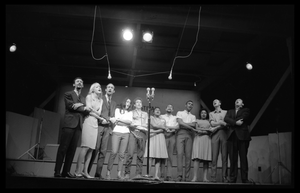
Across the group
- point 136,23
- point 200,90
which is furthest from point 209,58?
point 136,23

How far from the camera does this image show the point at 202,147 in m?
6.31

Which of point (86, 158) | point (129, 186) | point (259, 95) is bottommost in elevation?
point (129, 186)

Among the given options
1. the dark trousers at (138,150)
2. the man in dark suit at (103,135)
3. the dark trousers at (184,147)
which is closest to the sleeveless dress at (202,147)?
the dark trousers at (184,147)

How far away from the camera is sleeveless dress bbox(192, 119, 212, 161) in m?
6.25

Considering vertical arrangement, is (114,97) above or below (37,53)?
below

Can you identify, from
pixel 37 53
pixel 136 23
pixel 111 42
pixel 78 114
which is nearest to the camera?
pixel 78 114

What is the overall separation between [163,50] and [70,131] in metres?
4.95

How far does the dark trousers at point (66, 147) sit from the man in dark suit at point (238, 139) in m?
3.03

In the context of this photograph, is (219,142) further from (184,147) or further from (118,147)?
(118,147)

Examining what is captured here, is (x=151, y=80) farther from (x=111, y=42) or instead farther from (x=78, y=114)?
(x=78, y=114)

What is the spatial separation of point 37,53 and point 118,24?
3.21 meters

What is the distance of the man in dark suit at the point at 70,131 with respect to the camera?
16.6 feet

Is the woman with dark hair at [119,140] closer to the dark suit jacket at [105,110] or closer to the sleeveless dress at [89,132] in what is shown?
the dark suit jacket at [105,110]

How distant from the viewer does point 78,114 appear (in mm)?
5234
